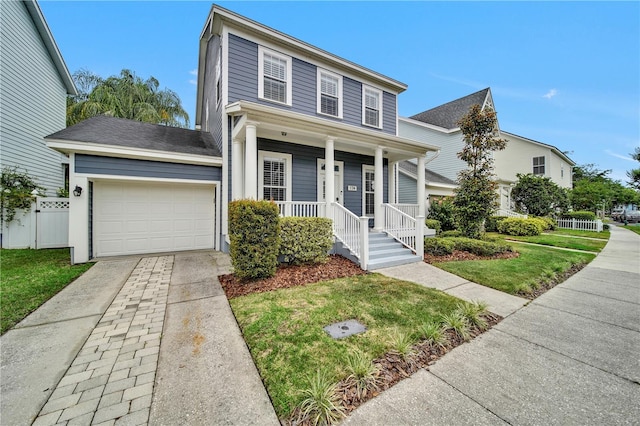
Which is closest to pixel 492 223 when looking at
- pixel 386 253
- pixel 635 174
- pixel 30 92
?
pixel 386 253

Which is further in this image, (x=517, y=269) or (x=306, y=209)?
(x=306, y=209)

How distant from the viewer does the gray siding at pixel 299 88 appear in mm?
7777

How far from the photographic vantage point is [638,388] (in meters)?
2.23

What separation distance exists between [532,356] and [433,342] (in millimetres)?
1013

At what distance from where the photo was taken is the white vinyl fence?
25.6 feet

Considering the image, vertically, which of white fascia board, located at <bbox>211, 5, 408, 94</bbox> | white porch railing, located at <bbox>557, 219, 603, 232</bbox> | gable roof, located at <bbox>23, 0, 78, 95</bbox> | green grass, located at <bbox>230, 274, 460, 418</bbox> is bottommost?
green grass, located at <bbox>230, 274, 460, 418</bbox>

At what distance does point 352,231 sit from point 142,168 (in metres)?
6.33

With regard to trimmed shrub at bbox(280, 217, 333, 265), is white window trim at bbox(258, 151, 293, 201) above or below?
above

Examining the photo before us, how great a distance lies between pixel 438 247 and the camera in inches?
303

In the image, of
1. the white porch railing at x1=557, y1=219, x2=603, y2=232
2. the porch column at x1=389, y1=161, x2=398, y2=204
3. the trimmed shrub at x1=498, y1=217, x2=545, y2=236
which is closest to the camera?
Answer: the porch column at x1=389, y1=161, x2=398, y2=204

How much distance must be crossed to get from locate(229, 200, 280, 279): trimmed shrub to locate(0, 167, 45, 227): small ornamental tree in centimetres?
809

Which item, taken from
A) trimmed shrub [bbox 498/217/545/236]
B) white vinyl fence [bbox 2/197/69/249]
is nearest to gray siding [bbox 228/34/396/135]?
white vinyl fence [bbox 2/197/69/249]

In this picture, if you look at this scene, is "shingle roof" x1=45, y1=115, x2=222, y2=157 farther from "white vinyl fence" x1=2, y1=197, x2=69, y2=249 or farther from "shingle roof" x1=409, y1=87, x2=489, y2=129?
"shingle roof" x1=409, y1=87, x2=489, y2=129

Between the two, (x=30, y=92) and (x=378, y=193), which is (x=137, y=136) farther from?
(x=378, y=193)
